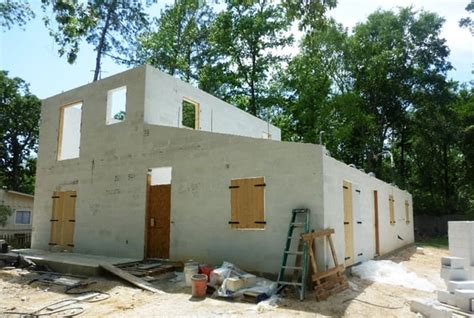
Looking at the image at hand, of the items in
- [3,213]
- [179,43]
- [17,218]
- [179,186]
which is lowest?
[17,218]

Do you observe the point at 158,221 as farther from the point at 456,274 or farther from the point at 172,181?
the point at 456,274

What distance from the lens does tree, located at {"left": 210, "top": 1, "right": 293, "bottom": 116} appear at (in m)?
24.0

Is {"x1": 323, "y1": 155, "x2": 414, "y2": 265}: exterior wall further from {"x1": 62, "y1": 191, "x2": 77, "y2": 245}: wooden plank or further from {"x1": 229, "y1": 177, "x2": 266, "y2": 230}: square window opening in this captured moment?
{"x1": 62, "y1": 191, "x2": 77, "y2": 245}: wooden plank

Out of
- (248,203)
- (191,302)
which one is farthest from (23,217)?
(191,302)

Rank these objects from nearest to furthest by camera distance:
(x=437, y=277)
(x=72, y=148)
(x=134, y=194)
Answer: (x=437, y=277), (x=134, y=194), (x=72, y=148)

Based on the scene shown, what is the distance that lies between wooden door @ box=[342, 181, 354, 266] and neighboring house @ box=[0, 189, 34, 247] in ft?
52.8

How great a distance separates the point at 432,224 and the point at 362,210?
16.5 meters

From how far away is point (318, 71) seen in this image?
25578mm

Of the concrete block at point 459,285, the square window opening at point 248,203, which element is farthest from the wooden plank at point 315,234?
the concrete block at point 459,285

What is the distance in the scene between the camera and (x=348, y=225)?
9.31m

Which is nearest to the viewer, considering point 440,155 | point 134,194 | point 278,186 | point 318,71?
point 278,186

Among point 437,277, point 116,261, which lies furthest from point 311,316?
point 116,261

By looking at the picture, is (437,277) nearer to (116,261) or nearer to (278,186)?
(278,186)

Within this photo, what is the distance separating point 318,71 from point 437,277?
1890 centimetres
